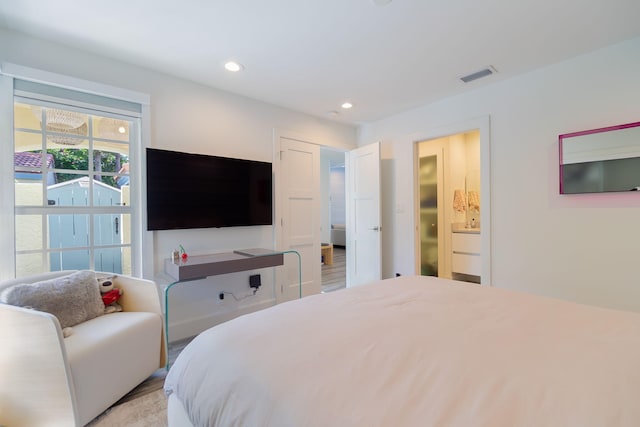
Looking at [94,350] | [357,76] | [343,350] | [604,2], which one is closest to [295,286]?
[94,350]

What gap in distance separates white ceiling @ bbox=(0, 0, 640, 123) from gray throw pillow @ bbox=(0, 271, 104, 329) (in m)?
1.73

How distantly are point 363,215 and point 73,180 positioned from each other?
10.3 ft

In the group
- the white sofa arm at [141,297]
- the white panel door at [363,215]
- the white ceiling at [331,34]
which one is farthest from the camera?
the white panel door at [363,215]

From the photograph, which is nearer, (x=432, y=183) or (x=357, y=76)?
(x=357, y=76)

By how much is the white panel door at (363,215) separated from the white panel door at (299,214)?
0.61 metres

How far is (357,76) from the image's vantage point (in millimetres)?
2750

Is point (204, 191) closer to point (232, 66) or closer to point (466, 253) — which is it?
point (232, 66)

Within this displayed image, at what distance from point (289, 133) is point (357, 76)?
1165 millimetres

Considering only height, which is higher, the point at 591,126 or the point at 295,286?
the point at 591,126

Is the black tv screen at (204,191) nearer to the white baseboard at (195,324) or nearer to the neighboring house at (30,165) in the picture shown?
the neighboring house at (30,165)

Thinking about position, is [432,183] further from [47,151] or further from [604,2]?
[47,151]

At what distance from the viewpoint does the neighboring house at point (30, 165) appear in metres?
2.10

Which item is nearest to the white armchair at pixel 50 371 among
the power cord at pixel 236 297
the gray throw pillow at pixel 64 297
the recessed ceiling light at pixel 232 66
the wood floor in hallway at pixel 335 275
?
the gray throw pillow at pixel 64 297

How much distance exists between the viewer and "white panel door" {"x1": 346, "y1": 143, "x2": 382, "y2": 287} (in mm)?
3846
